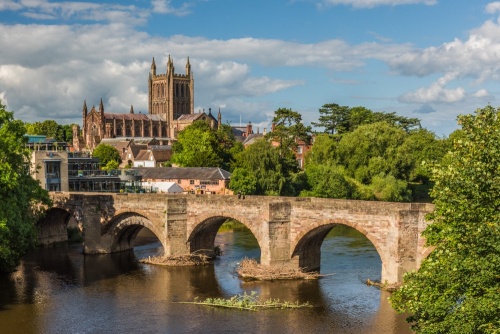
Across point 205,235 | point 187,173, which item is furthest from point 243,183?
point 205,235

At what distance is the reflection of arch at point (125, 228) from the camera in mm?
48750

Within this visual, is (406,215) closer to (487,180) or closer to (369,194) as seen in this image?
(487,180)

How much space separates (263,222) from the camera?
1657 inches

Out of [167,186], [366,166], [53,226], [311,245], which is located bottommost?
[311,245]

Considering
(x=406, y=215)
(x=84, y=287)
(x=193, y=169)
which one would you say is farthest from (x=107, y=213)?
(x=193, y=169)

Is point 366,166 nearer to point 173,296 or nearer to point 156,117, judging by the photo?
point 173,296

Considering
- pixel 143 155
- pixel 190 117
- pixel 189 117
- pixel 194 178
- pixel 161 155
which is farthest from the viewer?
pixel 189 117

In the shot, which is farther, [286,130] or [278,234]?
[286,130]

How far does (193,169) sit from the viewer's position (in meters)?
84.4

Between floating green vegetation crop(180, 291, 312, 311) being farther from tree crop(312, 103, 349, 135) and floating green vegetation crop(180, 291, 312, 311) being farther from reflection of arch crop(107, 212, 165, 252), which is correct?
tree crop(312, 103, 349, 135)

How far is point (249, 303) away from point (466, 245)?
18625 millimetres

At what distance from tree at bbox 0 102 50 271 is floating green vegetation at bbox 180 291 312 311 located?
12961 mm

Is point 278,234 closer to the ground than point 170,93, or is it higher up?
closer to the ground

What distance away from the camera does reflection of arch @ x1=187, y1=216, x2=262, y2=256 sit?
46.4m
